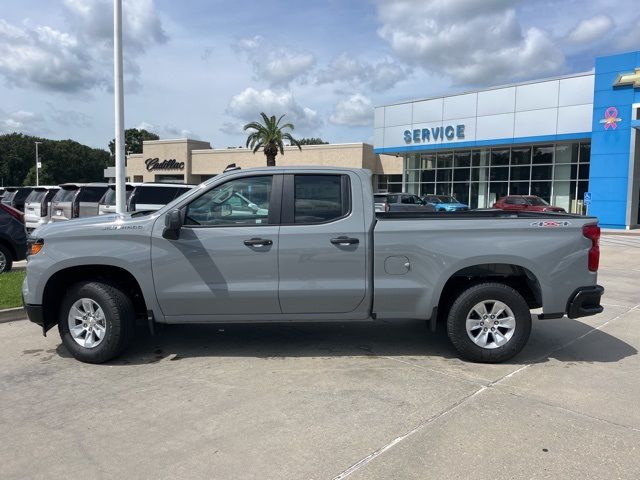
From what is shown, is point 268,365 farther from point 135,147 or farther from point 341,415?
point 135,147

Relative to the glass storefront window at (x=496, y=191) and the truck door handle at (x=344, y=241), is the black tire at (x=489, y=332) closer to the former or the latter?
the truck door handle at (x=344, y=241)

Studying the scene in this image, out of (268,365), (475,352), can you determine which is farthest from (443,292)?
(268,365)

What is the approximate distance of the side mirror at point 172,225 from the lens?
488cm

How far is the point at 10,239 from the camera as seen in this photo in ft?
33.8

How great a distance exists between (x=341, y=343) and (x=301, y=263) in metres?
1.38

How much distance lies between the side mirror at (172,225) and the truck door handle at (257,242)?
2.08 feet

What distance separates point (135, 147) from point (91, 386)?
111974mm

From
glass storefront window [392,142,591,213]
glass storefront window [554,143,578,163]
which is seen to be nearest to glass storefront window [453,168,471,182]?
glass storefront window [392,142,591,213]

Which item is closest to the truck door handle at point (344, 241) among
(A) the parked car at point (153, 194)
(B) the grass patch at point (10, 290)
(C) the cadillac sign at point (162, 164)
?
(B) the grass patch at point (10, 290)

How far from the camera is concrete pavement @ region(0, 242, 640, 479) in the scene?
3412 millimetres

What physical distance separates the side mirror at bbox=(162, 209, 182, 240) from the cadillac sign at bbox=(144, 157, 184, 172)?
5665 centimetres

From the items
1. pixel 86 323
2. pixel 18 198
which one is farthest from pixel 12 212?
pixel 18 198

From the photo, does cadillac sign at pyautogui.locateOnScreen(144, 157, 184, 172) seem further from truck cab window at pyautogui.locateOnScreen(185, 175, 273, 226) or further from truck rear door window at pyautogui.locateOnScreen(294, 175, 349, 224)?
truck rear door window at pyautogui.locateOnScreen(294, 175, 349, 224)

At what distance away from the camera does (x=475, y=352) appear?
17.3ft
